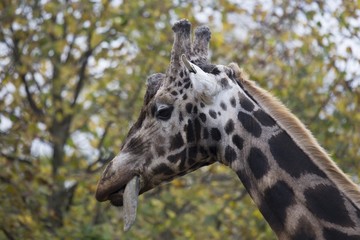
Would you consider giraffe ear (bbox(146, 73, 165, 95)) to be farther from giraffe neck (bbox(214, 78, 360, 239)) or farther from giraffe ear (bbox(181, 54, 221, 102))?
giraffe neck (bbox(214, 78, 360, 239))

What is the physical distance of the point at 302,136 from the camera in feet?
20.7

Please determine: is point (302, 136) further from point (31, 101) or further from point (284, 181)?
point (31, 101)

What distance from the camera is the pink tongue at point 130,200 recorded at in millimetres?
6680

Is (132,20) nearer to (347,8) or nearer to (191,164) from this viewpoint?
(347,8)

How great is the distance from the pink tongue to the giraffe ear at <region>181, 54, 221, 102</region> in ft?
2.50

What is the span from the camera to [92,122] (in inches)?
556

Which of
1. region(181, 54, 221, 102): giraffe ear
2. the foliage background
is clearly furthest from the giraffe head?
the foliage background

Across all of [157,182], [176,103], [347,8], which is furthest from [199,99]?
[347,8]

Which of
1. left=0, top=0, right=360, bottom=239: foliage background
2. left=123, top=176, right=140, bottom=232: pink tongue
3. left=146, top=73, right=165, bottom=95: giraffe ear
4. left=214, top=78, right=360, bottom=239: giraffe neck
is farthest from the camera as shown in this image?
left=0, top=0, right=360, bottom=239: foliage background

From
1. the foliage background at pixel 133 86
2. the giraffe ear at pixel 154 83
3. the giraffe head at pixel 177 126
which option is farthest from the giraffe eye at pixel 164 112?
the foliage background at pixel 133 86

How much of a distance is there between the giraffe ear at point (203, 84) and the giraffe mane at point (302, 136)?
240 millimetres

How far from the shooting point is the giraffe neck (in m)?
6.00

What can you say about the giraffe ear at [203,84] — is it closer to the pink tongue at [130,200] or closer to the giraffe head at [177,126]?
the giraffe head at [177,126]

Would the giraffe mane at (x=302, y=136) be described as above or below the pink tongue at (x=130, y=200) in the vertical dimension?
above
